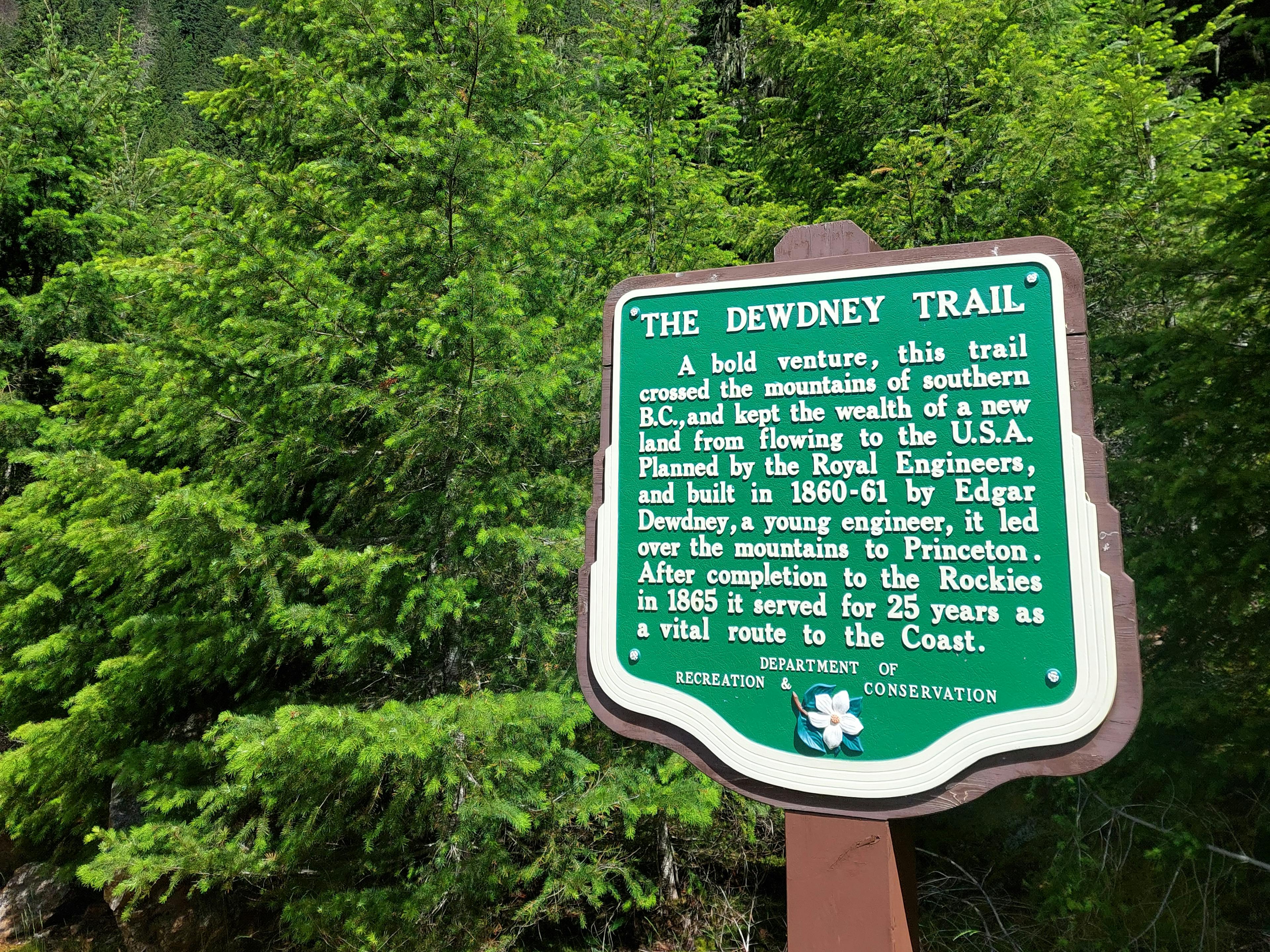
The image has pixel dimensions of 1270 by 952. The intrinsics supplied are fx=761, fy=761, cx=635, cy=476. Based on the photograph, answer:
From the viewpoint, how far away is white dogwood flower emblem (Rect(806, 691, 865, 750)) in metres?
2.48

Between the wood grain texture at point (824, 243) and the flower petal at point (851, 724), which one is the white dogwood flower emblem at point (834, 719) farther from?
the wood grain texture at point (824, 243)

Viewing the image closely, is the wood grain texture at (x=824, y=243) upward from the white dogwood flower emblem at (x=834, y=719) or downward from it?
upward

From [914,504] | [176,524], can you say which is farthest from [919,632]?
[176,524]

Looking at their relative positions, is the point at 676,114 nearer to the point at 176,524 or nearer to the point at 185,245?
the point at 185,245

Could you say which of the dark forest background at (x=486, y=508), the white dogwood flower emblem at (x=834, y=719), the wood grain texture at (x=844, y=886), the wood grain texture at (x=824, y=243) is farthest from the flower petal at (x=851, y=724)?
the dark forest background at (x=486, y=508)

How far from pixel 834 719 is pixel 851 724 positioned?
6cm

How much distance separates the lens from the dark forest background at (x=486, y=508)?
14.5 feet

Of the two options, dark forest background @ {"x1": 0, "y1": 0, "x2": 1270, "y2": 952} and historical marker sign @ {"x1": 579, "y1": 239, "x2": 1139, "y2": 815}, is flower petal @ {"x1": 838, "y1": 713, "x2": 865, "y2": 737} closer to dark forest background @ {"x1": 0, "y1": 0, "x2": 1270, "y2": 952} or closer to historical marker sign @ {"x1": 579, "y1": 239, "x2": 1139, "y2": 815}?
historical marker sign @ {"x1": 579, "y1": 239, "x2": 1139, "y2": 815}

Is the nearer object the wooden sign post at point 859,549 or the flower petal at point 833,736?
the wooden sign post at point 859,549

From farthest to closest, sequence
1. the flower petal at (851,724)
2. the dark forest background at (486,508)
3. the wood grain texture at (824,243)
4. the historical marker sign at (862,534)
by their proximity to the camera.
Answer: the dark forest background at (486,508), the wood grain texture at (824,243), the flower petal at (851,724), the historical marker sign at (862,534)

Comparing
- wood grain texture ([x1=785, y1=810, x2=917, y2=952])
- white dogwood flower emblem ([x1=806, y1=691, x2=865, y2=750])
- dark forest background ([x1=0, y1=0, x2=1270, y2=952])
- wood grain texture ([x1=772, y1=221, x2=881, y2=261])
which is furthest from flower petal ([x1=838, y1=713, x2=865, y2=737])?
dark forest background ([x1=0, y1=0, x2=1270, y2=952])

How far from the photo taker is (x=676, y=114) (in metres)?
7.04

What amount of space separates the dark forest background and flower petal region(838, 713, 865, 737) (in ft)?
6.92

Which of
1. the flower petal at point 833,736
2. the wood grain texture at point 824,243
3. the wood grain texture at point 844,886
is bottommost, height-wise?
the wood grain texture at point 844,886
